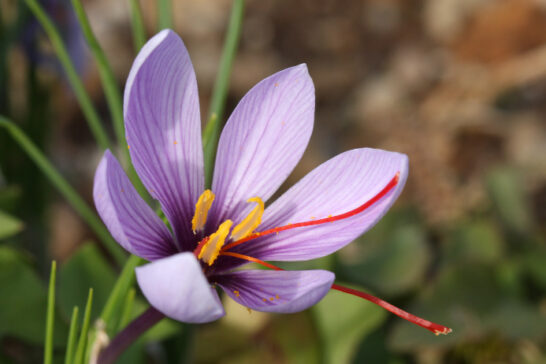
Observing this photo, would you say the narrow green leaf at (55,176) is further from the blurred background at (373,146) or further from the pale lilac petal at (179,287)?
the pale lilac petal at (179,287)

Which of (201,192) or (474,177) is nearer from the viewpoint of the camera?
(201,192)

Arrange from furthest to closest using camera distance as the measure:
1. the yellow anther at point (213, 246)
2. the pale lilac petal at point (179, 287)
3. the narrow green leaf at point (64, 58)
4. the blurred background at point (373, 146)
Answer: the blurred background at point (373, 146) < the narrow green leaf at point (64, 58) < the yellow anther at point (213, 246) < the pale lilac petal at point (179, 287)

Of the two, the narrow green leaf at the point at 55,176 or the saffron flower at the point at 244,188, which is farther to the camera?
the narrow green leaf at the point at 55,176

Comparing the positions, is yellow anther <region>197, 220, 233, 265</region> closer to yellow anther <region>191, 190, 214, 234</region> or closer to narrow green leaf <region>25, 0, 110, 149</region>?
yellow anther <region>191, 190, 214, 234</region>

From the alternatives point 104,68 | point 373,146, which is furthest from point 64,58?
point 373,146

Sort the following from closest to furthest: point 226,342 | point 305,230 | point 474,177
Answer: point 305,230, point 226,342, point 474,177

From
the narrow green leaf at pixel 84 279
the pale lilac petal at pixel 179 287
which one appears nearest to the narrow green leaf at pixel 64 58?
the narrow green leaf at pixel 84 279

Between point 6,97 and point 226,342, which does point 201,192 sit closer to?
point 226,342

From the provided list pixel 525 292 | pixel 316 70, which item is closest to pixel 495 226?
pixel 525 292
